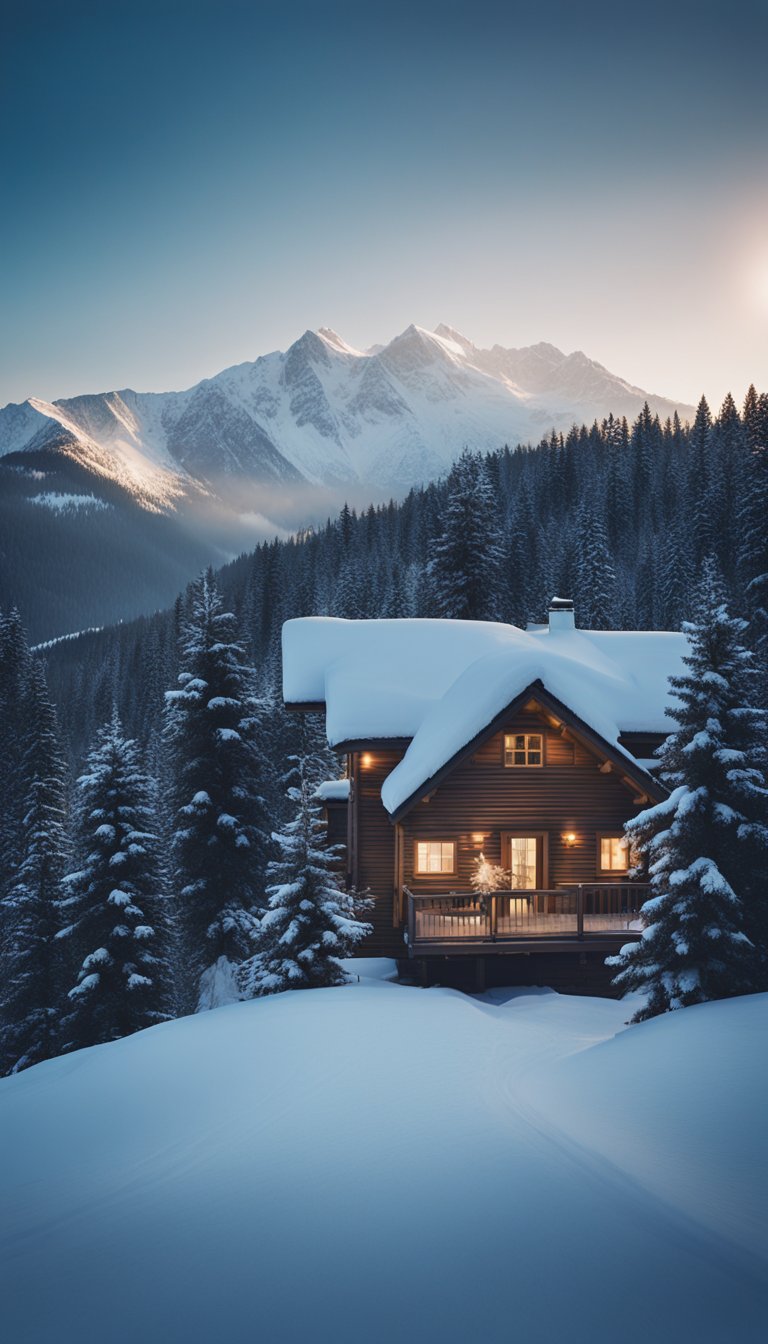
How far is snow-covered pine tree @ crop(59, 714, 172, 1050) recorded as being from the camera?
21000 millimetres

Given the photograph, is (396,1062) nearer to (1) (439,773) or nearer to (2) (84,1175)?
(2) (84,1175)

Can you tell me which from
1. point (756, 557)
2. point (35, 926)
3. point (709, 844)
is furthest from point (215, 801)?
point (756, 557)

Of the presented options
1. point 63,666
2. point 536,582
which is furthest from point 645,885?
point 63,666

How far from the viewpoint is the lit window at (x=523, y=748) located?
1980cm

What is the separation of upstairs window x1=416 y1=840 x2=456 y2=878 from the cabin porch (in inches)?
43.0

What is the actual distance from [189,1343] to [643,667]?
21.4 meters

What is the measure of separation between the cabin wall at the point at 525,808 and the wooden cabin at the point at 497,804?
A: 0.04 meters

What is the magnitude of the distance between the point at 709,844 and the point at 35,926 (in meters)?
24.3

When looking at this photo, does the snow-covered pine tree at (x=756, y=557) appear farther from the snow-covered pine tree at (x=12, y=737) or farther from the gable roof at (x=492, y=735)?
the snow-covered pine tree at (x=12, y=737)

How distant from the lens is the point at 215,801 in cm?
2394

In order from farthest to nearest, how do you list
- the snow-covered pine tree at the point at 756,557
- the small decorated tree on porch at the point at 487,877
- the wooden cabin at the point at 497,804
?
1. the snow-covered pine tree at the point at 756,557
2. the small decorated tree on porch at the point at 487,877
3. the wooden cabin at the point at 497,804

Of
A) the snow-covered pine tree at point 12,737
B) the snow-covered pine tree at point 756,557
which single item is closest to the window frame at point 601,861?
the snow-covered pine tree at point 756,557

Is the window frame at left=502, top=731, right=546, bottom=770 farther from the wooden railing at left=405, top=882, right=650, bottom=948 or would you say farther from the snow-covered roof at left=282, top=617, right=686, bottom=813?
the wooden railing at left=405, top=882, right=650, bottom=948

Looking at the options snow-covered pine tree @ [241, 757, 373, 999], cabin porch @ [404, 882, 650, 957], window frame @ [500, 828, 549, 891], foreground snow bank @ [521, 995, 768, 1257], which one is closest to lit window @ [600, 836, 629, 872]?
cabin porch @ [404, 882, 650, 957]
